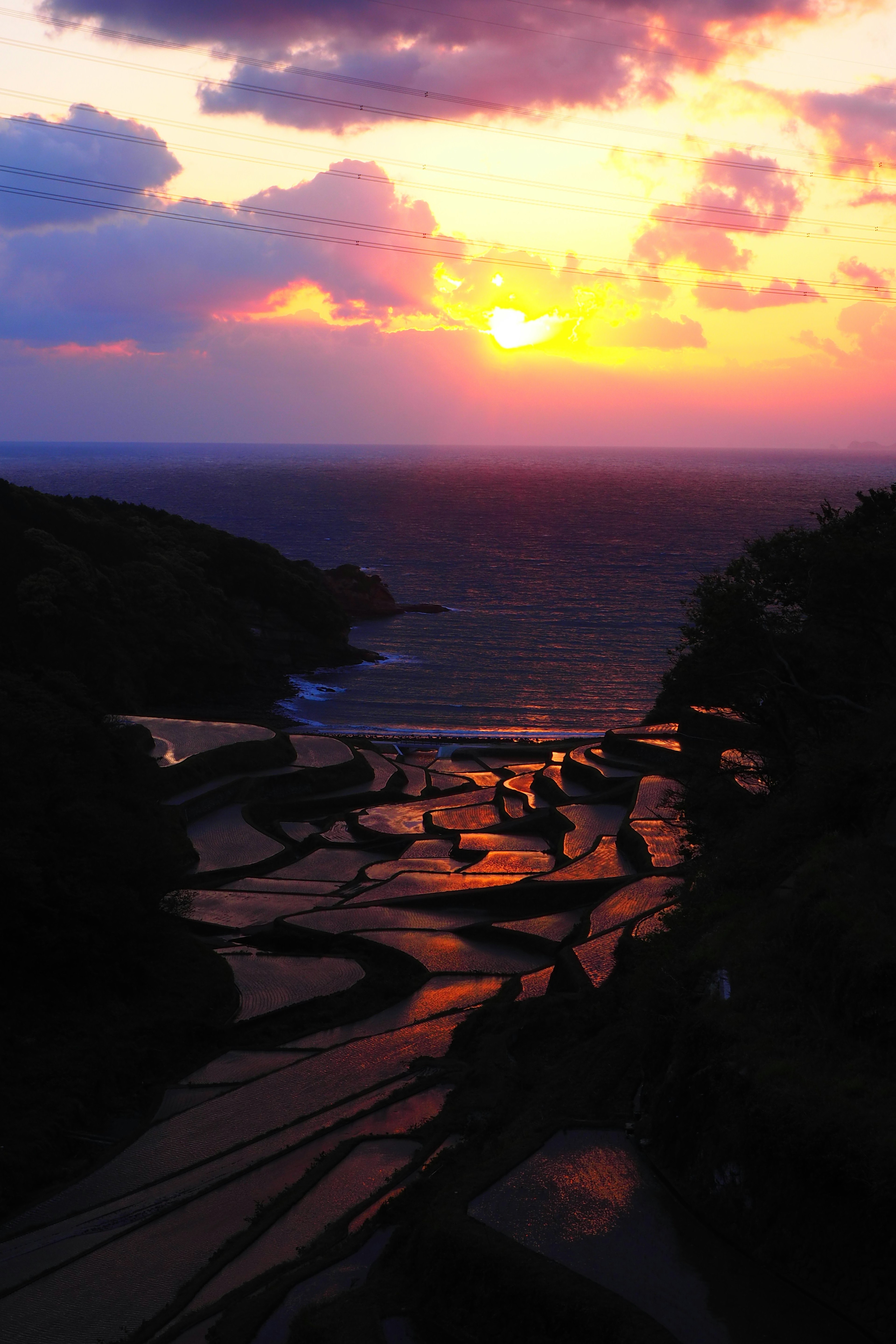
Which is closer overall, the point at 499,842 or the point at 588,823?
the point at 499,842

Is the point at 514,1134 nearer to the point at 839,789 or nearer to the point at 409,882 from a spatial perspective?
the point at 839,789

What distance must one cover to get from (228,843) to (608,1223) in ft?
69.3

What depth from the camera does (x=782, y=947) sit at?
10.5m

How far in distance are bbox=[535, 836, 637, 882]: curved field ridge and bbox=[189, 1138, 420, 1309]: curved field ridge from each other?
11.5 meters

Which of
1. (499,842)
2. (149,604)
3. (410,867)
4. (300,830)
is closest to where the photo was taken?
(410,867)

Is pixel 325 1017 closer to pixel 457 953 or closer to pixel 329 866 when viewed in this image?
pixel 457 953

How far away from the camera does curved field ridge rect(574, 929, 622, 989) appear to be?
17312 mm

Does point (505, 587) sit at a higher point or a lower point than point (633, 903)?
higher

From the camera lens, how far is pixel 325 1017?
18.0 meters

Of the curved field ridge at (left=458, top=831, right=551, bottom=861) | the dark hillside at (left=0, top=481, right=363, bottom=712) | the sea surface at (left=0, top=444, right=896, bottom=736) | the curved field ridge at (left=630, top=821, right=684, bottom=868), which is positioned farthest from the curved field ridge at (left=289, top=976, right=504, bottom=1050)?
the sea surface at (left=0, top=444, right=896, bottom=736)

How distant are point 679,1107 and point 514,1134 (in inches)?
81.0

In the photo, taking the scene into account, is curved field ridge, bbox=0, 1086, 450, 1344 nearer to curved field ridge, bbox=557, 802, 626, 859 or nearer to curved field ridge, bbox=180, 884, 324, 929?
curved field ridge, bbox=180, 884, 324, 929

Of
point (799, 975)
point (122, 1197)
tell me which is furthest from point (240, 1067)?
point (799, 975)

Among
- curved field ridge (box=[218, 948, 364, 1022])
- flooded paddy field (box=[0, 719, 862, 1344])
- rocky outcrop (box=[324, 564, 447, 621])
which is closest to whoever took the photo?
flooded paddy field (box=[0, 719, 862, 1344])
